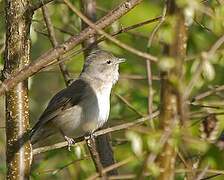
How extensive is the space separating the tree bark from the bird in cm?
239

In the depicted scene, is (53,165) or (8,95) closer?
(8,95)

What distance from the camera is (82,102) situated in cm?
675

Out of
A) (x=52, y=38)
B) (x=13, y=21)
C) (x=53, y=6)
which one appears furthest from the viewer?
(x=53, y=6)

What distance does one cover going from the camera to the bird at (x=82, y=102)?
659 cm

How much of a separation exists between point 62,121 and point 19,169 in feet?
10.1

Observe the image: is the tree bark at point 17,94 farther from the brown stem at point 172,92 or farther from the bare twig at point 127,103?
the bare twig at point 127,103

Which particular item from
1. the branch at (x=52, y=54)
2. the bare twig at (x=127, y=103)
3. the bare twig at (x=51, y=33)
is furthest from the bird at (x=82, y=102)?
the branch at (x=52, y=54)

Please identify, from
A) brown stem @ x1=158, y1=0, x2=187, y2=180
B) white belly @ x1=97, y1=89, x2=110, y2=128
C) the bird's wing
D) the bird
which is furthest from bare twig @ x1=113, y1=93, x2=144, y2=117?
brown stem @ x1=158, y1=0, x2=187, y2=180

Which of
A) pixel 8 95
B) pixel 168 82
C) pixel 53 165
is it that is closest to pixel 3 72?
pixel 8 95

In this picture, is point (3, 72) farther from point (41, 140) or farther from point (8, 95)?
point (41, 140)

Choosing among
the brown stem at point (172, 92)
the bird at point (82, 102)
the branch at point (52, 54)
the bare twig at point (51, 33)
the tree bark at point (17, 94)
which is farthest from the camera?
the bird at point (82, 102)

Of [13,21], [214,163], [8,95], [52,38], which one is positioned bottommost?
[214,163]

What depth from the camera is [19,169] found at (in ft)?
13.0

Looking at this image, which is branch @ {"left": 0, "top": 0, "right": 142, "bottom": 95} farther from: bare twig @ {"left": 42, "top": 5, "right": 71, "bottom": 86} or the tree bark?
bare twig @ {"left": 42, "top": 5, "right": 71, "bottom": 86}
